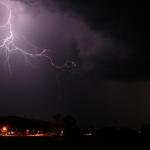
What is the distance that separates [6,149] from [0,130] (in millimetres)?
52555

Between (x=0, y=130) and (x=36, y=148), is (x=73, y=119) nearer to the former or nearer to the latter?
(x=0, y=130)

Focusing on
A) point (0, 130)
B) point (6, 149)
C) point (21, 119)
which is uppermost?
point (21, 119)

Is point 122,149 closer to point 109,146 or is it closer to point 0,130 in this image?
point 109,146

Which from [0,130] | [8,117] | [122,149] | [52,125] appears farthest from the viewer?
[8,117]

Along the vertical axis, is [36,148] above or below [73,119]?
below

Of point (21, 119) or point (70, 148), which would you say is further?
point (21, 119)

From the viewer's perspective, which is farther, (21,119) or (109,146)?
(21,119)

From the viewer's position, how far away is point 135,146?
963 inches

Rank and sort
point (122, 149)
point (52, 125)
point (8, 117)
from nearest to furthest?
1. point (122, 149)
2. point (52, 125)
3. point (8, 117)

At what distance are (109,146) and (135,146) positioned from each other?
1757 millimetres

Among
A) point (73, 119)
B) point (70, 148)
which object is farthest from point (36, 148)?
point (73, 119)

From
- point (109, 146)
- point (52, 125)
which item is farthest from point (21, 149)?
point (52, 125)

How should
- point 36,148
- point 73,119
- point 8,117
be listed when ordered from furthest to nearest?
point 8,117 < point 73,119 < point 36,148

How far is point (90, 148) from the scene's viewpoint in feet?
78.0
